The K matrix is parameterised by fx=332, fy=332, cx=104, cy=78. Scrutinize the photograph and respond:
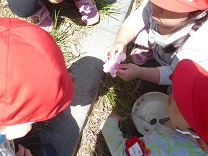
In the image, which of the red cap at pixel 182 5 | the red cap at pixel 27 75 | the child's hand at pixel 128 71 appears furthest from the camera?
the child's hand at pixel 128 71

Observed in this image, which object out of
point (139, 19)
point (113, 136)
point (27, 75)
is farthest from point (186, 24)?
point (27, 75)

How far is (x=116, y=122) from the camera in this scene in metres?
2.18

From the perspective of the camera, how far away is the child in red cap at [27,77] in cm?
133

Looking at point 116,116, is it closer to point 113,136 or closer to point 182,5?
point 113,136

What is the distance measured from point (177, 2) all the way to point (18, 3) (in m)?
1.05

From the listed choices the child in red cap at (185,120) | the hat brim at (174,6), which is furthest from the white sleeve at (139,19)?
the child in red cap at (185,120)

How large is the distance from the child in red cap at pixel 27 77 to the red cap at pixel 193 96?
0.52 m

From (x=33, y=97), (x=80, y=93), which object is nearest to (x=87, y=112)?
(x=80, y=93)

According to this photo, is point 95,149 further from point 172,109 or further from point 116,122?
point 172,109

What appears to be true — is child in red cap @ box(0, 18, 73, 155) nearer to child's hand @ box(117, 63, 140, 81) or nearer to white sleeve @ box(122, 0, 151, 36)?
child's hand @ box(117, 63, 140, 81)

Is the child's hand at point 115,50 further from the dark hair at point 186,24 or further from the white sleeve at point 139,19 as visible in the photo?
the dark hair at point 186,24

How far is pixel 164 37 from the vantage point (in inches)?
83.4

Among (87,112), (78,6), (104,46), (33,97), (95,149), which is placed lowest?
(95,149)

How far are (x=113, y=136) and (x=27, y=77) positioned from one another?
861 mm
